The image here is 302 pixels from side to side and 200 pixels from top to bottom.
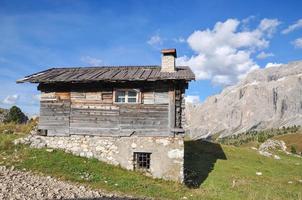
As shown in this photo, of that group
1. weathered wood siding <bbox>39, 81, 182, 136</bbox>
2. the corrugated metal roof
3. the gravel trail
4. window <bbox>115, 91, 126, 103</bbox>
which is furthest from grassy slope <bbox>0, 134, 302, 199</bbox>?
the corrugated metal roof

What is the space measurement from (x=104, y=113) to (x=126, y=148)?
9.77 ft

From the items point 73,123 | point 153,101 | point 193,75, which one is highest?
point 193,75

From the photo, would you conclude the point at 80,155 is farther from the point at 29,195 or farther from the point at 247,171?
the point at 247,171

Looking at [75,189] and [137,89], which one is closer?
[75,189]

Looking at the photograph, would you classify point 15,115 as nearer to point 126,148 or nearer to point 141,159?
point 126,148

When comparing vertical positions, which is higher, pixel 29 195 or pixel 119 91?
pixel 119 91

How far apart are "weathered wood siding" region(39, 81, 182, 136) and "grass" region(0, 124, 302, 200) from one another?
2286 mm

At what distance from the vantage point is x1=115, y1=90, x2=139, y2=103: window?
79.1 feet

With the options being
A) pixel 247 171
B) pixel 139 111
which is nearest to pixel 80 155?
pixel 139 111

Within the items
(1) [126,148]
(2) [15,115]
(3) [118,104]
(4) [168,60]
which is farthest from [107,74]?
(2) [15,115]

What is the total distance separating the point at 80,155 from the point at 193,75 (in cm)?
960

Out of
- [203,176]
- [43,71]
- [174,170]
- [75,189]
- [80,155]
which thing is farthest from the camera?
[43,71]

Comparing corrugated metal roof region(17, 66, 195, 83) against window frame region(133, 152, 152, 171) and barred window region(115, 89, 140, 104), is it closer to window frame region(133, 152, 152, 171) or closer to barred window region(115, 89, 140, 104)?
barred window region(115, 89, 140, 104)

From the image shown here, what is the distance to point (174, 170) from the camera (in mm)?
22531
